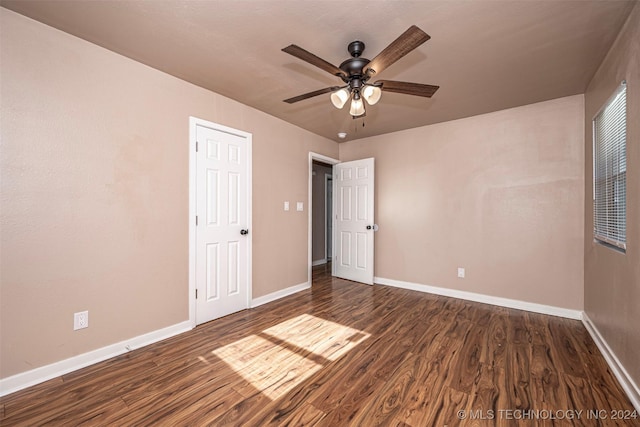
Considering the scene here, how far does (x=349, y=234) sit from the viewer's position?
4.77 m

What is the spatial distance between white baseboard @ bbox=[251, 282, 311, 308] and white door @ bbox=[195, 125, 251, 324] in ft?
0.50

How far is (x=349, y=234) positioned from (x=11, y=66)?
13.6 feet

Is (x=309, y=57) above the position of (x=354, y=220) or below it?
above

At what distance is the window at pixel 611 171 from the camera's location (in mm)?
1987

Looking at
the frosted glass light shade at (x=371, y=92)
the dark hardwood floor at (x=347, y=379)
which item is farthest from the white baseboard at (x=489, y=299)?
the frosted glass light shade at (x=371, y=92)

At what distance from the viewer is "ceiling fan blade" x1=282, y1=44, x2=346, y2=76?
1.60m

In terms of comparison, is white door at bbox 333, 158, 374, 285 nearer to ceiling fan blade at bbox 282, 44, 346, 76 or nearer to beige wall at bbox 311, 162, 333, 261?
beige wall at bbox 311, 162, 333, 261

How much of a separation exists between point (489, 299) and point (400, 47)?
336 centimetres

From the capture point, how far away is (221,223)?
3119 millimetres

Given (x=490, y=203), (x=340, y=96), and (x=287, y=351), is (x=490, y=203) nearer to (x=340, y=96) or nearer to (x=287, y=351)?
(x=340, y=96)

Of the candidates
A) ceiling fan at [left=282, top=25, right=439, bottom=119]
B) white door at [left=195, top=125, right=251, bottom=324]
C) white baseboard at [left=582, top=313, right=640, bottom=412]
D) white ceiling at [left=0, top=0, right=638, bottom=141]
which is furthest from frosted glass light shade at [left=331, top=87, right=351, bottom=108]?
white baseboard at [left=582, top=313, right=640, bottom=412]

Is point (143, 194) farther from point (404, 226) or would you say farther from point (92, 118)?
point (404, 226)

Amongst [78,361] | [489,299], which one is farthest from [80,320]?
[489,299]

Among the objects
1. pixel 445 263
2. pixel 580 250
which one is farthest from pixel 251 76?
pixel 580 250
